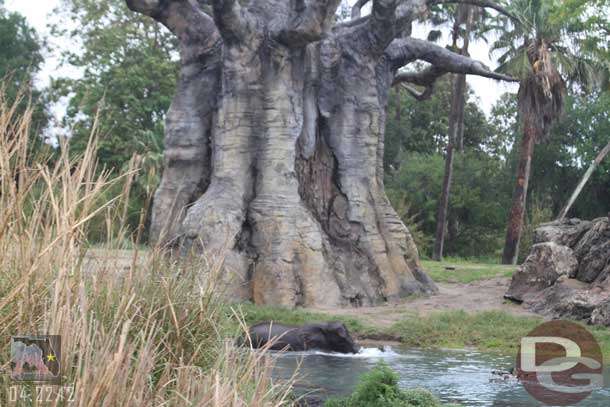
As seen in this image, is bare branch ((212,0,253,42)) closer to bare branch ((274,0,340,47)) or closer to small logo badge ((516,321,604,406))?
bare branch ((274,0,340,47))

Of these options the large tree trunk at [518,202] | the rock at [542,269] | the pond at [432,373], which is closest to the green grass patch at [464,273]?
the rock at [542,269]

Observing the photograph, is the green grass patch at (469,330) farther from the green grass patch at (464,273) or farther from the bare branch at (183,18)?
the bare branch at (183,18)

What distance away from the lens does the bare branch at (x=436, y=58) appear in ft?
56.6

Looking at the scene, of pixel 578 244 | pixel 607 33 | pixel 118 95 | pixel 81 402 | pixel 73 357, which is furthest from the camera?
pixel 118 95

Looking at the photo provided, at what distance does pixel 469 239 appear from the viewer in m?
33.9

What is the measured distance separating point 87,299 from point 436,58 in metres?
14.5

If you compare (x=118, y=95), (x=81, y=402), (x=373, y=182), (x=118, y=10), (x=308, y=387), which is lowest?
(x=308, y=387)

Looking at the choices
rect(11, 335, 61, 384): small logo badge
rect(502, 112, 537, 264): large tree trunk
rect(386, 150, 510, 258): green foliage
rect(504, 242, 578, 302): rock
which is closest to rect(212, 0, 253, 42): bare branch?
rect(504, 242, 578, 302): rock

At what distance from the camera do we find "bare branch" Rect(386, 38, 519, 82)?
17.3 m

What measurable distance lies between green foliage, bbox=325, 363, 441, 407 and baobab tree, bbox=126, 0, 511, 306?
758 centimetres

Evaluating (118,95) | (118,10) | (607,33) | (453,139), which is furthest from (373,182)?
(118,10)

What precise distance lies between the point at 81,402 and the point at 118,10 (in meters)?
32.3

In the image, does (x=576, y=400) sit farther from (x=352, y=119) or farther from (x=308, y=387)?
(x=352, y=119)

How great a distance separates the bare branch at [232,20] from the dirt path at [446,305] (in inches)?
181
